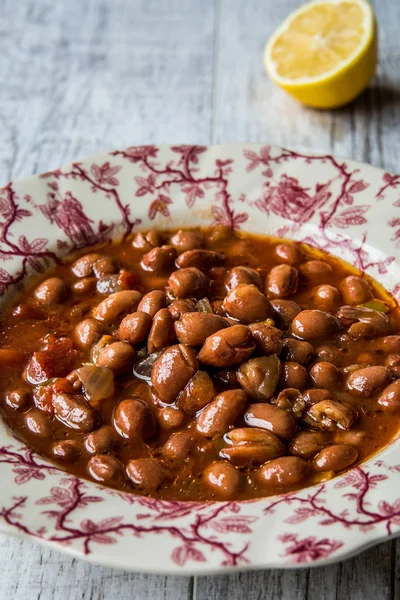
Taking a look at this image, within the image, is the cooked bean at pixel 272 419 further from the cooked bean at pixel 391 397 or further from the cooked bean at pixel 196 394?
the cooked bean at pixel 391 397

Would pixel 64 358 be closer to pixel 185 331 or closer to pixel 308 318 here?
pixel 185 331

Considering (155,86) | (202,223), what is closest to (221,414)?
(202,223)

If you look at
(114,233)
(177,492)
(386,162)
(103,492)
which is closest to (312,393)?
(177,492)

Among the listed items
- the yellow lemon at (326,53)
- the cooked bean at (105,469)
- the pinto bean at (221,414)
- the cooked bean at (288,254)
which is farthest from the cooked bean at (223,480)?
the yellow lemon at (326,53)

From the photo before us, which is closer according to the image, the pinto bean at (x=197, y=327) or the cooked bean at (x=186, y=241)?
the pinto bean at (x=197, y=327)

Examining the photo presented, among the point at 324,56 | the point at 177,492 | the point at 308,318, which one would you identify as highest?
the point at 324,56

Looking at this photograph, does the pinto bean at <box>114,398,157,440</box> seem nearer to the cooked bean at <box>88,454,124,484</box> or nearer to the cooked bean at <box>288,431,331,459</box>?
the cooked bean at <box>88,454,124,484</box>

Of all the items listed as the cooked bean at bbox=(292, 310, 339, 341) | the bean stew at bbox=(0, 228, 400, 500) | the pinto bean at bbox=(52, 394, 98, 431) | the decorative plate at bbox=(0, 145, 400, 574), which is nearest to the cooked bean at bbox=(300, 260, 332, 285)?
the bean stew at bbox=(0, 228, 400, 500)
